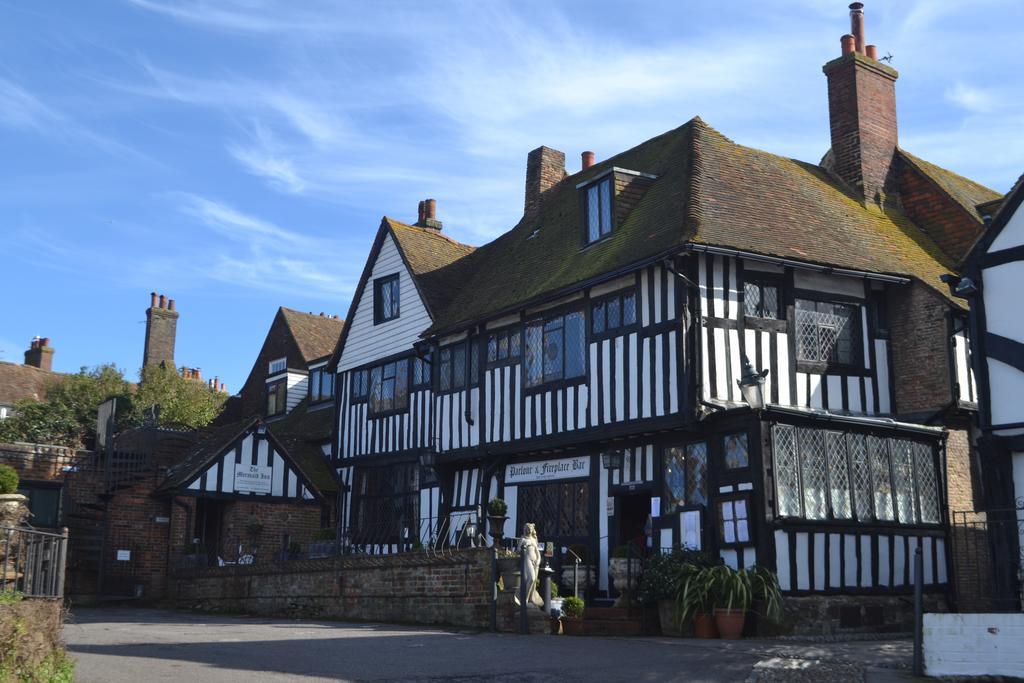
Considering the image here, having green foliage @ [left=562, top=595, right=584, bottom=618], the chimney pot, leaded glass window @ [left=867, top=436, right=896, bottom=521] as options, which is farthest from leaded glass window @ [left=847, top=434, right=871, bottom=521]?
the chimney pot

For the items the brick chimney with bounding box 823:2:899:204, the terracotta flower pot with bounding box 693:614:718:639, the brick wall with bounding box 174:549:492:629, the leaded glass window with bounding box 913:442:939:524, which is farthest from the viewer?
the brick chimney with bounding box 823:2:899:204

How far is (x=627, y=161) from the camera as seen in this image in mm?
23516

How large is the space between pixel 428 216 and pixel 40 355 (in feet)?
91.9

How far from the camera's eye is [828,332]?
18.6 meters

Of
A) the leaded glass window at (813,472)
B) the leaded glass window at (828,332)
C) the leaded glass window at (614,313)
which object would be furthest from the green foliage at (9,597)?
the leaded glass window at (828,332)

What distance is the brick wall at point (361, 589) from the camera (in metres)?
16.5

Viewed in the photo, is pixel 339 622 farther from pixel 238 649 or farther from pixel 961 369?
pixel 961 369

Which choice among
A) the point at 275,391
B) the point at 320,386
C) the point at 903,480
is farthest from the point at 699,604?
the point at 275,391

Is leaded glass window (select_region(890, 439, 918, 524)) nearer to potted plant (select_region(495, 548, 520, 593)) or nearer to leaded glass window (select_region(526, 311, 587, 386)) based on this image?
leaded glass window (select_region(526, 311, 587, 386))

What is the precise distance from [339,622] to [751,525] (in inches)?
270

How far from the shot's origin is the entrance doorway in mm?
18906

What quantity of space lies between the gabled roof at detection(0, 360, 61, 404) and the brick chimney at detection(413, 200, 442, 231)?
22481 millimetres

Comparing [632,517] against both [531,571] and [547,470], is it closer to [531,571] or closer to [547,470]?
[547,470]

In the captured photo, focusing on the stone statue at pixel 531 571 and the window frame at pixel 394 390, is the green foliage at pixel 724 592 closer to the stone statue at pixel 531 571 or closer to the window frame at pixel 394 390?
the stone statue at pixel 531 571
